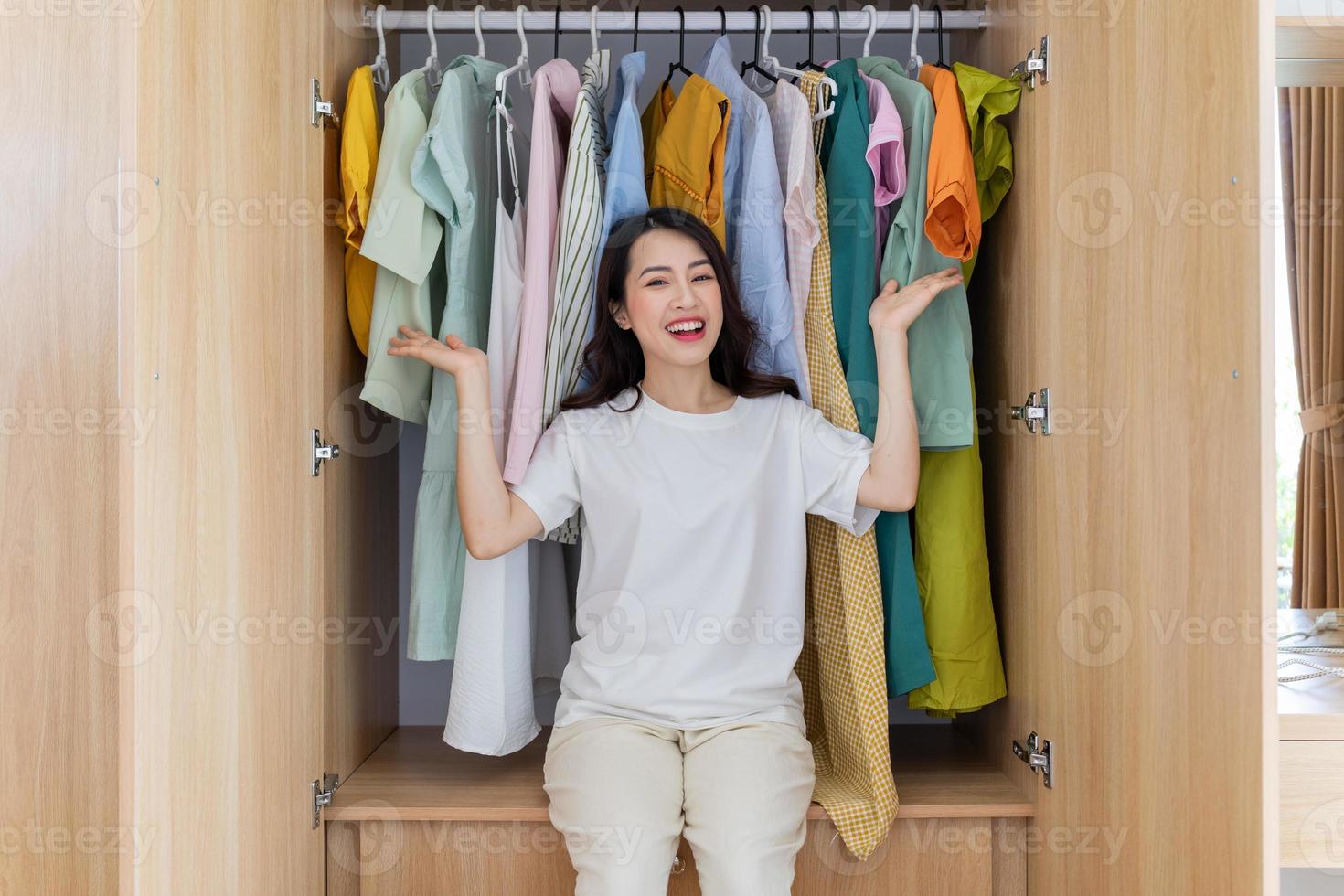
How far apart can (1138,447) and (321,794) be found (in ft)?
3.83

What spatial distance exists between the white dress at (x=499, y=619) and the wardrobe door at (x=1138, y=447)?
2.42 ft

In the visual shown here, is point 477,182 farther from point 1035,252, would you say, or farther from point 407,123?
point 1035,252

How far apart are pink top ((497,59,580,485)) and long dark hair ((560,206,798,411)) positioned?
0.08 meters

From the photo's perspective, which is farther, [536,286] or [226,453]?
[536,286]

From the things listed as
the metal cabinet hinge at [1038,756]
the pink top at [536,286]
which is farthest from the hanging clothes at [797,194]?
the metal cabinet hinge at [1038,756]

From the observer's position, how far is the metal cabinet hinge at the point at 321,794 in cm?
156

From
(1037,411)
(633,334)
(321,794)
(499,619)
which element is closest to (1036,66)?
(1037,411)

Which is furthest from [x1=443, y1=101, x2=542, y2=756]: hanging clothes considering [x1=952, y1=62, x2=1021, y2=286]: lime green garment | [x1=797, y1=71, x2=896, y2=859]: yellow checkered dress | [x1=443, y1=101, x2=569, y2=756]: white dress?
[x1=952, y1=62, x2=1021, y2=286]: lime green garment

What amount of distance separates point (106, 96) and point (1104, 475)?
150cm

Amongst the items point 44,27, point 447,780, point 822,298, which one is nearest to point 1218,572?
point 822,298

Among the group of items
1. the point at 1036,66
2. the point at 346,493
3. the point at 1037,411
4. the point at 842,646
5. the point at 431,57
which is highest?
the point at 431,57

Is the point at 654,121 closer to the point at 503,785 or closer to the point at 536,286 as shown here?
the point at 536,286

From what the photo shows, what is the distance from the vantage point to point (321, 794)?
1.57 m

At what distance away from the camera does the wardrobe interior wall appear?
82.1 inches
